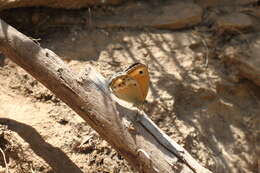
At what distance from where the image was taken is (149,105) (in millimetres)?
4047

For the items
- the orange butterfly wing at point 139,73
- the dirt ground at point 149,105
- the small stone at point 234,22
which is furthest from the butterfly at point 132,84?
the small stone at point 234,22

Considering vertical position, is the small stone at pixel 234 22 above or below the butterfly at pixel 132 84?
below

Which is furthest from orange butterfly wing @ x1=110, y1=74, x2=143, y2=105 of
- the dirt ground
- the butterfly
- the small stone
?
the small stone

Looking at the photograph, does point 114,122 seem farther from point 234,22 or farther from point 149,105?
point 234,22

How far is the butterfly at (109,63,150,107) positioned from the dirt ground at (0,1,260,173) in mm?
598

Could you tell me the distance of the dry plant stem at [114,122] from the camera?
3.08 meters

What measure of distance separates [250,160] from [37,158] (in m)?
2.00

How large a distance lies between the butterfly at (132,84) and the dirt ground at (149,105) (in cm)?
60

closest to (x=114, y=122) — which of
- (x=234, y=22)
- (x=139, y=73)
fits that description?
(x=139, y=73)

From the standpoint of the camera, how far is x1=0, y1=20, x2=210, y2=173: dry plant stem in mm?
3082

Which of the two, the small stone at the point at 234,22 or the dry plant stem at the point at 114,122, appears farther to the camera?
the small stone at the point at 234,22

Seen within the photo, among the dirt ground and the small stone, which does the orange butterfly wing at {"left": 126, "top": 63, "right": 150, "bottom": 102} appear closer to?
the dirt ground

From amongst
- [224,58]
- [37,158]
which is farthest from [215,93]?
[37,158]

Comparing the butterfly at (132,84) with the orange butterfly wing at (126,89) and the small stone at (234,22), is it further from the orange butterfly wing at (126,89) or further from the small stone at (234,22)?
the small stone at (234,22)
